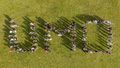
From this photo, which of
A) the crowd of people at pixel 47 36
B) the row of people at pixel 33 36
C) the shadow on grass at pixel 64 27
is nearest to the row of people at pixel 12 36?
the crowd of people at pixel 47 36

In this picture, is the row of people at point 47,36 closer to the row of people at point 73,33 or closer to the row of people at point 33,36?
the row of people at point 33,36

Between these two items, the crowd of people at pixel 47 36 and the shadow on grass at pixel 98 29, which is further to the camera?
the shadow on grass at pixel 98 29

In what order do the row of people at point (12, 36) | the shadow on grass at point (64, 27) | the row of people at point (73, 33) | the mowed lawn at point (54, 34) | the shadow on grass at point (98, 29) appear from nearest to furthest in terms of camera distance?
the mowed lawn at point (54, 34) → the row of people at point (12, 36) → the row of people at point (73, 33) → the shadow on grass at point (64, 27) → the shadow on grass at point (98, 29)

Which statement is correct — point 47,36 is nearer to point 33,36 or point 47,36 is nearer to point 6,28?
point 33,36

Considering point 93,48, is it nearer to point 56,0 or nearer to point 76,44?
point 76,44

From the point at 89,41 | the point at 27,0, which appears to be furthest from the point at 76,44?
the point at 27,0

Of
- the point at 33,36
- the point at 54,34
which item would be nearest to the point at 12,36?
the point at 33,36

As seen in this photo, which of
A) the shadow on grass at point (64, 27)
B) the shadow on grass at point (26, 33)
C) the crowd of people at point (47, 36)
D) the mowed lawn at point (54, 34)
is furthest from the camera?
the shadow on grass at point (64, 27)

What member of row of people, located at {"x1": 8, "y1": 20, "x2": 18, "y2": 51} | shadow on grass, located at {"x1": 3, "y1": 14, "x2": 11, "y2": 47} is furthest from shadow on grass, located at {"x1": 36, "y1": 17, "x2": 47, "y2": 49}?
shadow on grass, located at {"x1": 3, "y1": 14, "x2": 11, "y2": 47}

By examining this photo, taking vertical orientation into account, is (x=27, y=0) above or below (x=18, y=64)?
above
